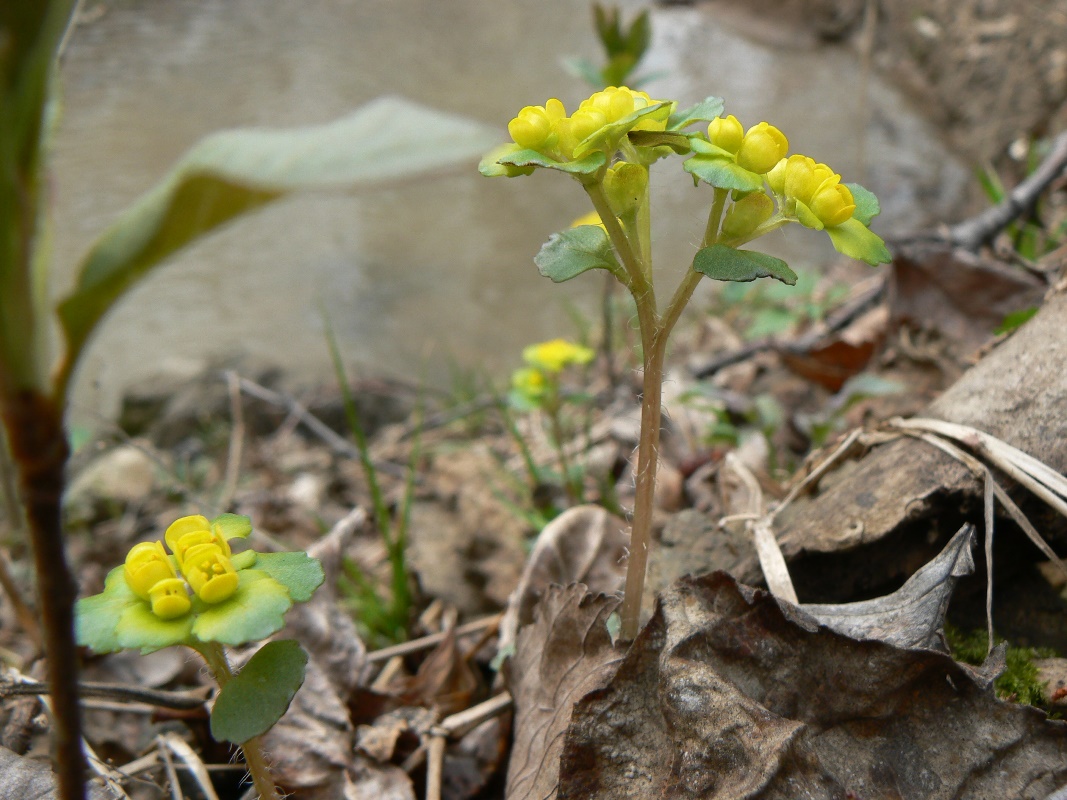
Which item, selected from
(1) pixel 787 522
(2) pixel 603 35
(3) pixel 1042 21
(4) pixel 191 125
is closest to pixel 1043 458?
(1) pixel 787 522

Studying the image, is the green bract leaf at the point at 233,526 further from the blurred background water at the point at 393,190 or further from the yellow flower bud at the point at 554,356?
the blurred background water at the point at 393,190

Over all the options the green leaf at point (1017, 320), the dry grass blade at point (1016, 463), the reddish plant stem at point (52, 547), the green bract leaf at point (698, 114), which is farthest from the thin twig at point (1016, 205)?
the reddish plant stem at point (52, 547)

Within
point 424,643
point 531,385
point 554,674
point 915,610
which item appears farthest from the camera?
point 531,385

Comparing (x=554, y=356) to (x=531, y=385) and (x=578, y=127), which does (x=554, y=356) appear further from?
(x=578, y=127)

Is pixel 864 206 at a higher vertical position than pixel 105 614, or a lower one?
higher

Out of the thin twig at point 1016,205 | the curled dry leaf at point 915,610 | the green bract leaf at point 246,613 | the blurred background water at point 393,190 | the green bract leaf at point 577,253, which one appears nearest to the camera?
the green bract leaf at point 246,613

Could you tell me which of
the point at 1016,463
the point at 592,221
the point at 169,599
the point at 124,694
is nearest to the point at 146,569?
the point at 169,599

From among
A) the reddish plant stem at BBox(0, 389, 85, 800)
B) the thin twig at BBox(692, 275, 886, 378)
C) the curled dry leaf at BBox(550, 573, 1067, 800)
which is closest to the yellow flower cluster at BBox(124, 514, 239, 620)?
the reddish plant stem at BBox(0, 389, 85, 800)
